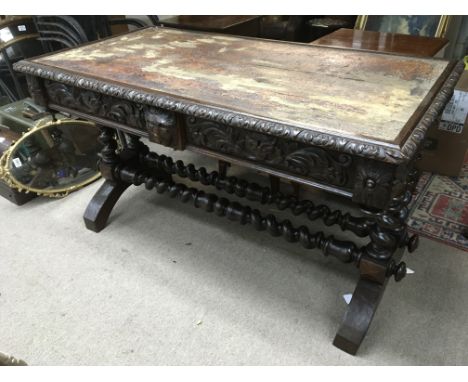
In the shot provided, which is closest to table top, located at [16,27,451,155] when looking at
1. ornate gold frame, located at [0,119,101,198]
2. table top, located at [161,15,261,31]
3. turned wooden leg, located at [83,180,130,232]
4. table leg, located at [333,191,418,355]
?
table leg, located at [333,191,418,355]

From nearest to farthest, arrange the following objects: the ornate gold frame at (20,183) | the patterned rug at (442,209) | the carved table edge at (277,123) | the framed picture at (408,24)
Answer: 1. the carved table edge at (277,123)
2. the patterned rug at (442,209)
3. the ornate gold frame at (20,183)
4. the framed picture at (408,24)

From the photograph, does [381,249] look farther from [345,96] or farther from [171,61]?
[171,61]

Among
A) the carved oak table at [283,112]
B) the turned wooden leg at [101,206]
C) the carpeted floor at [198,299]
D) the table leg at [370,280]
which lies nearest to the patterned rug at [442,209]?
the carpeted floor at [198,299]

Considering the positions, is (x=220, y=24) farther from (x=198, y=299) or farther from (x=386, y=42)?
(x=198, y=299)

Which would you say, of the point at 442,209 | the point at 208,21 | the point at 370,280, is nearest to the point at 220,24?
the point at 208,21

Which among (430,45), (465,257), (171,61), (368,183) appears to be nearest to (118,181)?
(171,61)

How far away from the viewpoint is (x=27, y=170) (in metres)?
1.83

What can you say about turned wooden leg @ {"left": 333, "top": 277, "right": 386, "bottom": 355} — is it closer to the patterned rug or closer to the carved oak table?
the carved oak table

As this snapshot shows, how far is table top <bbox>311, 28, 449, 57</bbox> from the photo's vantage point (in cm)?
179

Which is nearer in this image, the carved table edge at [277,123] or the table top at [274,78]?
the carved table edge at [277,123]

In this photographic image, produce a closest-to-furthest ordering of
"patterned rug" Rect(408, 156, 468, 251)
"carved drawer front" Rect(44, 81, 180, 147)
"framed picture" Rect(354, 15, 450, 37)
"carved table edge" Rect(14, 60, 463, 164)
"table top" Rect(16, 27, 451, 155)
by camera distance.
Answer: "carved table edge" Rect(14, 60, 463, 164), "table top" Rect(16, 27, 451, 155), "carved drawer front" Rect(44, 81, 180, 147), "patterned rug" Rect(408, 156, 468, 251), "framed picture" Rect(354, 15, 450, 37)

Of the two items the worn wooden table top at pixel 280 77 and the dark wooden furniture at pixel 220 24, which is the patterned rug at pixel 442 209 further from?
the dark wooden furniture at pixel 220 24

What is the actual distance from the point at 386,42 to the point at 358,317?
1377 millimetres

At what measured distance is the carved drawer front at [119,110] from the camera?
1105 mm
